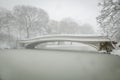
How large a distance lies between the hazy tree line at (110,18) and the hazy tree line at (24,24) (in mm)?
1417

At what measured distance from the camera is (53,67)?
3.80 metres

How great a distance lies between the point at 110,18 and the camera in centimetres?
312

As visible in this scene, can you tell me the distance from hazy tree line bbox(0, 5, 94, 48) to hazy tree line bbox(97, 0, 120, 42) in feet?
4.65

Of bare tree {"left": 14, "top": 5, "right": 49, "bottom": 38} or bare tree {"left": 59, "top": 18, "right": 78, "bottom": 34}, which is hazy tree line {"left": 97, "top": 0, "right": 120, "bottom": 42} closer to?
bare tree {"left": 59, "top": 18, "right": 78, "bottom": 34}

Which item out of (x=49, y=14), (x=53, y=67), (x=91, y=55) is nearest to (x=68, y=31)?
(x=49, y=14)

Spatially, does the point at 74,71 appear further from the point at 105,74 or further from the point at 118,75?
the point at 118,75

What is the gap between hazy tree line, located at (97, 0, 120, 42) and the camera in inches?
118

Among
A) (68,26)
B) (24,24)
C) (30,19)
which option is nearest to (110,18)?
(68,26)

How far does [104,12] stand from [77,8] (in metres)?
0.95

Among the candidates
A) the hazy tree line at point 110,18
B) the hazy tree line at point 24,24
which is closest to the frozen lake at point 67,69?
the hazy tree line at point 24,24

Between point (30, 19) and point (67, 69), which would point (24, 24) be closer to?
point (30, 19)

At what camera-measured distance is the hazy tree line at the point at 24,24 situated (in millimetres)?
4613

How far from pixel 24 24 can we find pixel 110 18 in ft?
10.8

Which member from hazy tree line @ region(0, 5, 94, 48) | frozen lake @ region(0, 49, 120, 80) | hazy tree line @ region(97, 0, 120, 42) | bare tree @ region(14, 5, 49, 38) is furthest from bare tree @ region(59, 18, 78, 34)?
hazy tree line @ region(97, 0, 120, 42)
